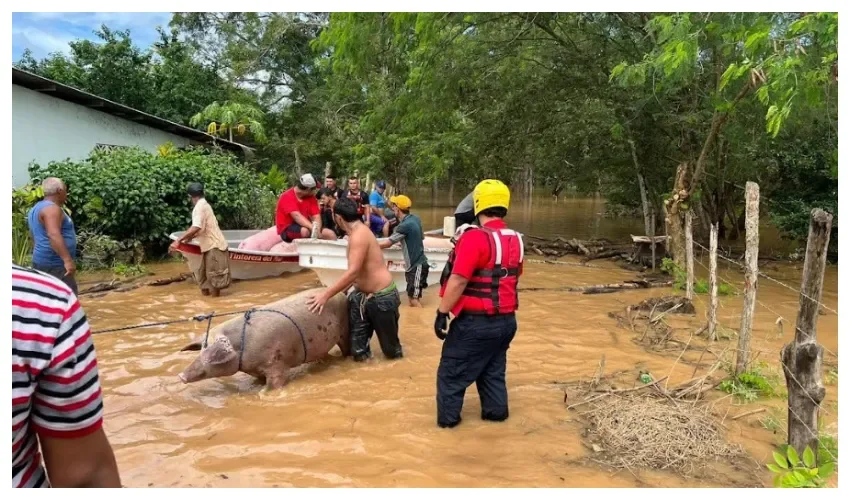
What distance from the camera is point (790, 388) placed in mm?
3656

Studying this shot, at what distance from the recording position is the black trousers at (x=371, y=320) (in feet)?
18.2

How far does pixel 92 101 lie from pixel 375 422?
12.4m

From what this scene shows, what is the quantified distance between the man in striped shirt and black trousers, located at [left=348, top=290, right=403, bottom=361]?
4.12 meters

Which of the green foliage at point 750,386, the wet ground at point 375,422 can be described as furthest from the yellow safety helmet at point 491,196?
the green foliage at point 750,386

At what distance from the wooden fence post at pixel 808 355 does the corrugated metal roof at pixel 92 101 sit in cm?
1298

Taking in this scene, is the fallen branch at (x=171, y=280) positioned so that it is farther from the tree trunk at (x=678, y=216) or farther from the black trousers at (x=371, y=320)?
the tree trunk at (x=678, y=216)

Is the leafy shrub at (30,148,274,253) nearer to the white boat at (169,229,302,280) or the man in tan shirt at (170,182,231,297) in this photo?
the white boat at (169,229,302,280)

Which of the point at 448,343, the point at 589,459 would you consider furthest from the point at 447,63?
the point at 589,459

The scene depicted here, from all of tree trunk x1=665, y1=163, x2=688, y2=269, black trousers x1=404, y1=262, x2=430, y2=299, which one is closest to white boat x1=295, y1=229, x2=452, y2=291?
black trousers x1=404, y1=262, x2=430, y2=299

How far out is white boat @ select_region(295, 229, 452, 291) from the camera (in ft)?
27.3

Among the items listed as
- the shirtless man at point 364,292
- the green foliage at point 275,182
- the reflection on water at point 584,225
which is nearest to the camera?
the shirtless man at point 364,292

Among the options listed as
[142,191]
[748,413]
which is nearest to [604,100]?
[748,413]

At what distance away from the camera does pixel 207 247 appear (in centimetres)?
851

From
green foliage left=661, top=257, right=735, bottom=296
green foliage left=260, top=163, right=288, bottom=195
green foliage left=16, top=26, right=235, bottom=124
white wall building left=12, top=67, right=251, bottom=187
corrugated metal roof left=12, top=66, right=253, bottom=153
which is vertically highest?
green foliage left=16, top=26, right=235, bottom=124
